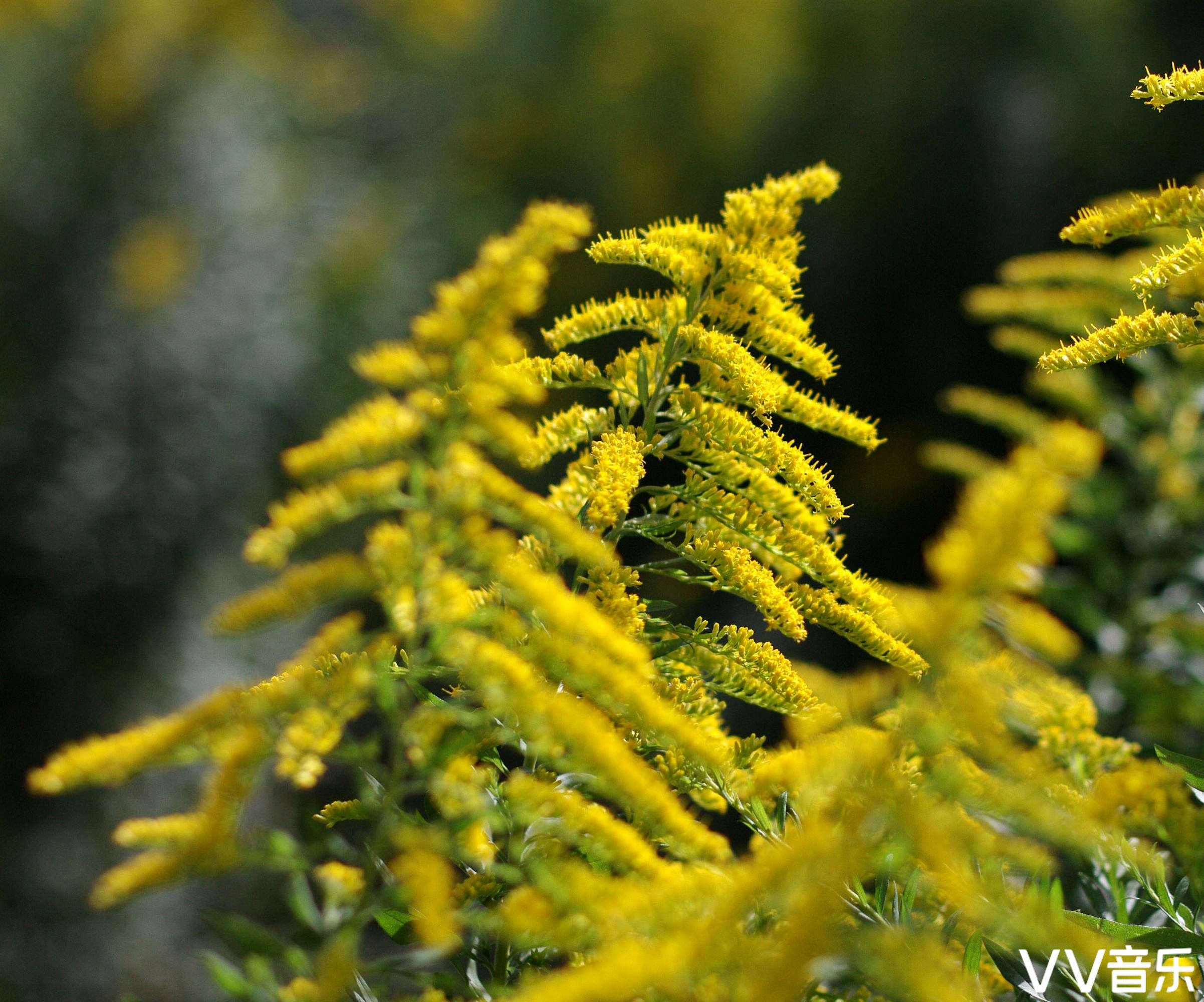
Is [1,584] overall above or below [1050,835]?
above

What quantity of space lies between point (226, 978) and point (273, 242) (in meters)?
4.84

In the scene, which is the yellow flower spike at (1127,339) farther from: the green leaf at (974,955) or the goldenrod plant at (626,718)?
the green leaf at (974,955)

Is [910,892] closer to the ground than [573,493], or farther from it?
closer to the ground

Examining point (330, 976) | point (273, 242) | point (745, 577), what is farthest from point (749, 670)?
point (273, 242)

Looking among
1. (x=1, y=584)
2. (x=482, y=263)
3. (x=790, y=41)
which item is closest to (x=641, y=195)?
(x=790, y=41)

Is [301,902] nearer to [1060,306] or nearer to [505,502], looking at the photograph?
[505,502]

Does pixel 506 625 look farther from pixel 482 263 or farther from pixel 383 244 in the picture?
pixel 383 244

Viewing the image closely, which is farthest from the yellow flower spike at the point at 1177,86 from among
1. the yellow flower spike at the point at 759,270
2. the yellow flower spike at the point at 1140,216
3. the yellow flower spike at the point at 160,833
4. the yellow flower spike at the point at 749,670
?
the yellow flower spike at the point at 160,833

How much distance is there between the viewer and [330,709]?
0.52 meters

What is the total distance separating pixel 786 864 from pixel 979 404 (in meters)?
1.44

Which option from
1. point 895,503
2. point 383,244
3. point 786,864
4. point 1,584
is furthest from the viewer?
point 383,244

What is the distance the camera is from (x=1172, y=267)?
0.79m

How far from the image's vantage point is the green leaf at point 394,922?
27.7 inches

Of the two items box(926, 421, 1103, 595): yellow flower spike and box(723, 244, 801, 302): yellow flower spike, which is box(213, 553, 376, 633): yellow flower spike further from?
box(723, 244, 801, 302): yellow flower spike
